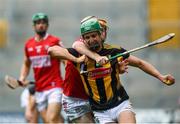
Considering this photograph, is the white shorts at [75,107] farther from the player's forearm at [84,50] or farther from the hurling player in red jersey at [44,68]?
the hurling player in red jersey at [44,68]

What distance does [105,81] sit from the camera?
7.38 metres

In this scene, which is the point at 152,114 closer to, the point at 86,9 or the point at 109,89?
the point at 86,9

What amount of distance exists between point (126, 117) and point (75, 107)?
120cm

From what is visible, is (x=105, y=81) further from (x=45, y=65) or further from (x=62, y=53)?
(x=45, y=65)

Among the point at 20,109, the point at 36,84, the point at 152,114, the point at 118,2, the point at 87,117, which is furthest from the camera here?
the point at 118,2

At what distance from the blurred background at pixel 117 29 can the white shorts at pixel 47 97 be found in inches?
180

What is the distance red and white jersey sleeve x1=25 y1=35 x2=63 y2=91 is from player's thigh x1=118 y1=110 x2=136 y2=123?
349 centimetres

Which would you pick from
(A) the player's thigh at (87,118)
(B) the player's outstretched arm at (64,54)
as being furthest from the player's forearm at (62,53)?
(A) the player's thigh at (87,118)

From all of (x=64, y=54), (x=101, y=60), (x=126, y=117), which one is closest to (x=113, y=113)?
(x=126, y=117)

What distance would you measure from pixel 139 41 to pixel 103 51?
8.64 meters

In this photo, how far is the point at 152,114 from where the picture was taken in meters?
13.7

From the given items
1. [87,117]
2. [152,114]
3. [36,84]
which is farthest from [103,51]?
[152,114]

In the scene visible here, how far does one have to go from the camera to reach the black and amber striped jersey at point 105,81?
7371mm

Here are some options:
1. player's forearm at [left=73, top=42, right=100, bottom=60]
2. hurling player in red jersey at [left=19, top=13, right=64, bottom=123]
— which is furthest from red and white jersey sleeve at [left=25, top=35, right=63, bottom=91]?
player's forearm at [left=73, top=42, right=100, bottom=60]
